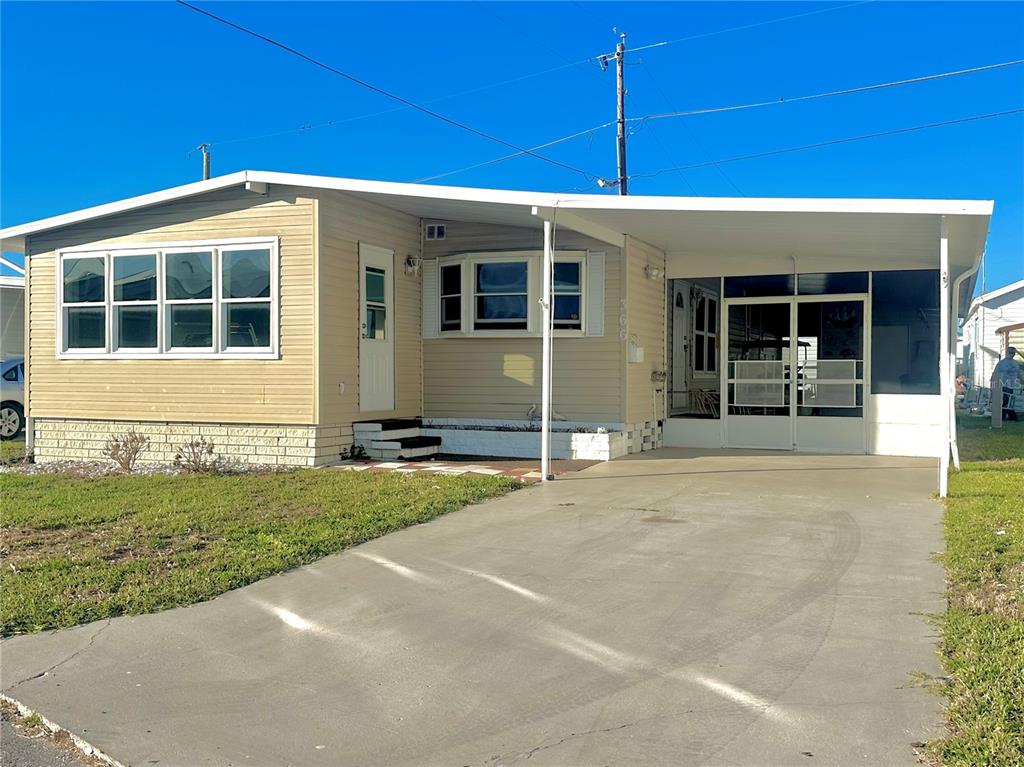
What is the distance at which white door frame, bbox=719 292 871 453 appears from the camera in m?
11.7

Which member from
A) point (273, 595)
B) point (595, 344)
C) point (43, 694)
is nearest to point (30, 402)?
point (595, 344)

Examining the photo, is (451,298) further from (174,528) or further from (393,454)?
(174,528)

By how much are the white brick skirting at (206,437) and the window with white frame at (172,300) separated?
3.20 feet

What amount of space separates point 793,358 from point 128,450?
8.81 metres

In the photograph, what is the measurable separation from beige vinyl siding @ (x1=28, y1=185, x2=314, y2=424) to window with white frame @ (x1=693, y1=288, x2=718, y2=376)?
19.9 feet

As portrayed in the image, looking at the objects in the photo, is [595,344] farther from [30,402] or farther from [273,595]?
[30,402]

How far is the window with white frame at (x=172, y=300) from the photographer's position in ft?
36.1

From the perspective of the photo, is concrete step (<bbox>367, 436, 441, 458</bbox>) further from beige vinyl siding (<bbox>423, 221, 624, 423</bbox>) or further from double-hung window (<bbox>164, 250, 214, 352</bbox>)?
double-hung window (<bbox>164, 250, 214, 352</bbox>)

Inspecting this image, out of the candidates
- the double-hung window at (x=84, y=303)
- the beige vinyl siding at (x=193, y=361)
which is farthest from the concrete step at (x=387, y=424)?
the double-hung window at (x=84, y=303)

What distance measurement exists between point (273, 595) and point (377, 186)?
21.0 feet

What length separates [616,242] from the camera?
11133mm

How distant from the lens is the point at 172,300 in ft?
37.6

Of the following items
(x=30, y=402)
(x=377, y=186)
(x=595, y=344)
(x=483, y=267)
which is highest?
(x=377, y=186)

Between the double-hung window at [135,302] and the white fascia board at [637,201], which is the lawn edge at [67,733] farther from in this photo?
the double-hung window at [135,302]
